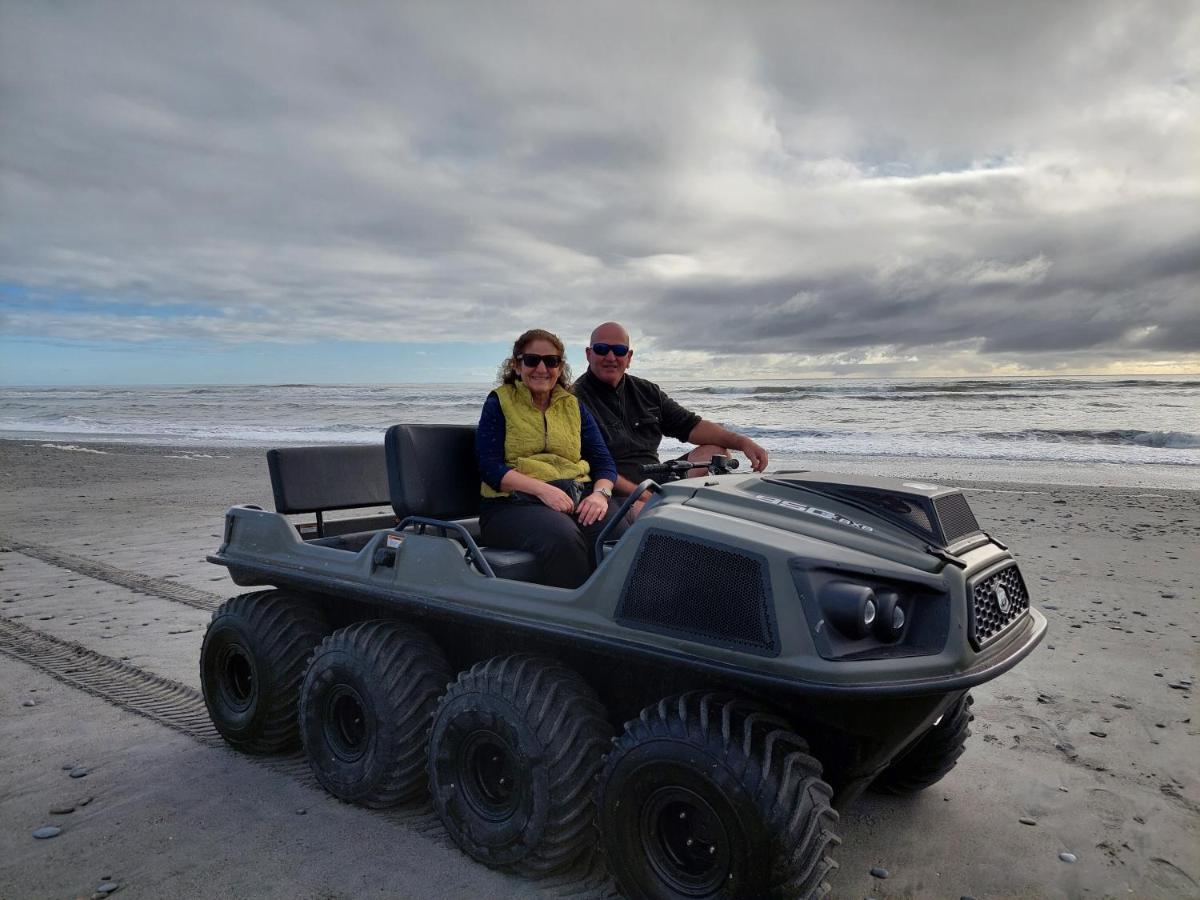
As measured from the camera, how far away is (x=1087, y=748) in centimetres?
361

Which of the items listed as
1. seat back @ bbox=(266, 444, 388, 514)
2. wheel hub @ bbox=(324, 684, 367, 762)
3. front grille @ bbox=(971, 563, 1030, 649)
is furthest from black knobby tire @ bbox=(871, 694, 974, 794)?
seat back @ bbox=(266, 444, 388, 514)

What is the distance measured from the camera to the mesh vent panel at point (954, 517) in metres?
2.56

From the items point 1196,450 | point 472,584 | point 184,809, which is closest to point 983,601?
point 472,584

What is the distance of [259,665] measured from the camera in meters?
3.50

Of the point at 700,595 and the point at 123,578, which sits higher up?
the point at 700,595

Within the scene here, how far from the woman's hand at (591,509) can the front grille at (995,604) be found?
1445 millimetres

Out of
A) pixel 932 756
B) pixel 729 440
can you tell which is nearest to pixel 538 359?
pixel 729 440

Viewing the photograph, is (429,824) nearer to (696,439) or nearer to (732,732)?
(732,732)

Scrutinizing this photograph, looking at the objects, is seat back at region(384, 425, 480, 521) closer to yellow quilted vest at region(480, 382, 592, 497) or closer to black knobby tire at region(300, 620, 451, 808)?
yellow quilted vest at region(480, 382, 592, 497)

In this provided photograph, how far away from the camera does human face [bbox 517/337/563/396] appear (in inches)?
137

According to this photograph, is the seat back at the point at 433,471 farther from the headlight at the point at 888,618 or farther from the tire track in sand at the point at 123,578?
the tire track in sand at the point at 123,578

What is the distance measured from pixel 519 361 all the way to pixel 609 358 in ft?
2.36

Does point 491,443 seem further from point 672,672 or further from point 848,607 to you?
point 848,607

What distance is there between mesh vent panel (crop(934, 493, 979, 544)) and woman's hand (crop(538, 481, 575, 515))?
1.36 metres
